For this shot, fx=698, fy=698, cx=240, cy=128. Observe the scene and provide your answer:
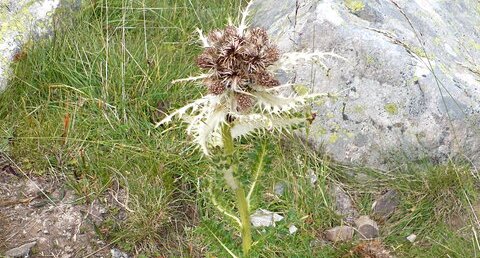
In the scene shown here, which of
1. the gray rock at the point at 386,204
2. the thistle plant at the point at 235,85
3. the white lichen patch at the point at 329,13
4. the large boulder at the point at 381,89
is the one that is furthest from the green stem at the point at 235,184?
the white lichen patch at the point at 329,13

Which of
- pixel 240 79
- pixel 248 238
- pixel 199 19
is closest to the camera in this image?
pixel 240 79

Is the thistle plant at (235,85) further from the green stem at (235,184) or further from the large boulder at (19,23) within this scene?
the large boulder at (19,23)

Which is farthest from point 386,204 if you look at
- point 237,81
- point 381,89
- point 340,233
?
point 237,81

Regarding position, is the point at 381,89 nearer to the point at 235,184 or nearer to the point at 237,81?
the point at 235,184

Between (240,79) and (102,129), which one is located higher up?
(240,79)

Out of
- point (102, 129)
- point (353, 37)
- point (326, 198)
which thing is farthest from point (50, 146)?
point (353, 37)

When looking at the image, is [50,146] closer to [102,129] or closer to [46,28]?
[102,129]
